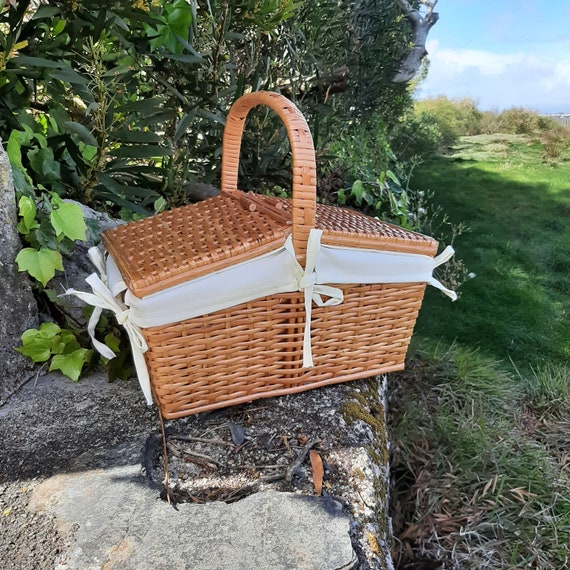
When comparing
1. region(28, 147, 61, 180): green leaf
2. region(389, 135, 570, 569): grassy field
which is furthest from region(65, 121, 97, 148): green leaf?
A: region(389, 135, 570, 569): grassy field

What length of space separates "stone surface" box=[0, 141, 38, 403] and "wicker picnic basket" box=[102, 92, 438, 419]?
0.66 feet

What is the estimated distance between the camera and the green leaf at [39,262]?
112cm

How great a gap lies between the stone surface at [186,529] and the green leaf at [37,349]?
0.37 m

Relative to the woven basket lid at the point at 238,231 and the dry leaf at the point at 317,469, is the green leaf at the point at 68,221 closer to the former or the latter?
the woven basket lid at the point at 238,231

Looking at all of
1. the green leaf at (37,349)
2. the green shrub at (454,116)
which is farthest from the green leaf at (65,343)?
the green shrub at (454,116)

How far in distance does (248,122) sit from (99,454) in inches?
58.4

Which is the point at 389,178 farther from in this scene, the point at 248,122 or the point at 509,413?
the point at 509,413

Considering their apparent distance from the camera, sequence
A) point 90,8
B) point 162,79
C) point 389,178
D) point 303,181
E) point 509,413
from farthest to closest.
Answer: point 389,178
point 509,413
point 162,79
point 90,8
point 303,181

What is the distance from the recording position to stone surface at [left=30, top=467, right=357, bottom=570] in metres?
0.74

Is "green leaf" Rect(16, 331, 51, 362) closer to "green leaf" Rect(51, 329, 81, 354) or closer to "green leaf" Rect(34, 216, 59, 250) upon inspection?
"green leaf" Rect(51, 329, 81, 354)

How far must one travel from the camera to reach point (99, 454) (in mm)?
976

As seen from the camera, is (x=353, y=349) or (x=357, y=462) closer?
(x=357, y=462)

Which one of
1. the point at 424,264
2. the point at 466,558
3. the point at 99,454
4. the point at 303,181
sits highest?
the point at 303,181

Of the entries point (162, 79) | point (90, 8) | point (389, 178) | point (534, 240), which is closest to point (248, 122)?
point (162, 79)
